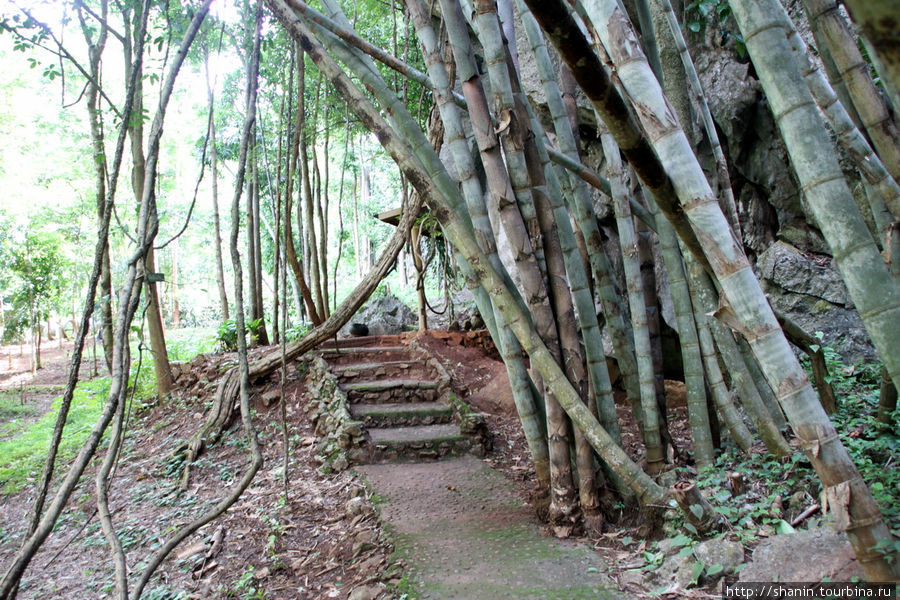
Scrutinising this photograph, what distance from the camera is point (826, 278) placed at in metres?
4.43

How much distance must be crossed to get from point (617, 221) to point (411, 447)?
2.73 m

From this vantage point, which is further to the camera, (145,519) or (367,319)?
(367,319)

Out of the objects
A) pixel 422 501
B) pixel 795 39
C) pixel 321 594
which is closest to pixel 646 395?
pixel 422 501

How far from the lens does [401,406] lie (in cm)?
548

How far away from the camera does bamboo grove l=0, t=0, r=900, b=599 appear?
4.77 feet

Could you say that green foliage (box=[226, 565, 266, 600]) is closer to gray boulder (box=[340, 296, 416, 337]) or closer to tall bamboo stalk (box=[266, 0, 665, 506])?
tall bamboo stalk (box=[266, 0, 665, 506])

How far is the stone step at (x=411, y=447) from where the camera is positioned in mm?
4562

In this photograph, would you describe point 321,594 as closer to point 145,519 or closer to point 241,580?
point 241,580

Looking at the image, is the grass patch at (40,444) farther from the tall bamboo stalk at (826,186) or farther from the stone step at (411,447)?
the tall bamboo stalk at (826,186)

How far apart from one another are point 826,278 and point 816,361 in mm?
1890

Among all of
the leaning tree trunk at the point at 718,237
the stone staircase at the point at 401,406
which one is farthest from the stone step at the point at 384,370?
the leaning tree trunk at the point at 718,237

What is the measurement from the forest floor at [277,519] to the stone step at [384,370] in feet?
1.31

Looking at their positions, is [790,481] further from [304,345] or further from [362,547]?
[304,345]

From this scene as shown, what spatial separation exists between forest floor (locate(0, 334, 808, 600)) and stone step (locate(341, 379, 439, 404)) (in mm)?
309
